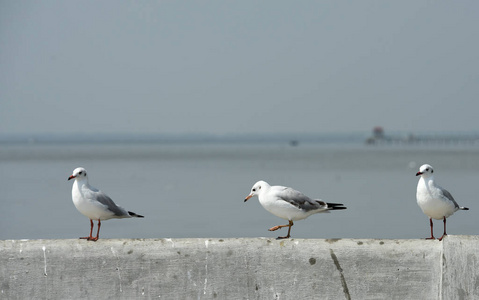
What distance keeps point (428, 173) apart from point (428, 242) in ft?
3.47

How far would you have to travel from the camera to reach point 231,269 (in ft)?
17.5

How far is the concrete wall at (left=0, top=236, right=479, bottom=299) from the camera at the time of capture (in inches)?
A: 207

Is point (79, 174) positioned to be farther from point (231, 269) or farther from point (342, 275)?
point (342, 275)

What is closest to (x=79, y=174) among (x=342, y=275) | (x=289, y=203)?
(x=289, y=203)

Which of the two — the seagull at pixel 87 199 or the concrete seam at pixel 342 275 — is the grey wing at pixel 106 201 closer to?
the seagull at pixel 87 199

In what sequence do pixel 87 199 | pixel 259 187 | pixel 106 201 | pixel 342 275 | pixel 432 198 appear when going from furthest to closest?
1. pixel 259 187
2. pixel 106 201
3. pixel 87 199
4. pixel 432 198
5. pixel 342 275

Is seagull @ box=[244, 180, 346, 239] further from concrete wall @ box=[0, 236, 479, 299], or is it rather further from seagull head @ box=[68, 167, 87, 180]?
seagull head @ box=[68, 167, 87, 180]

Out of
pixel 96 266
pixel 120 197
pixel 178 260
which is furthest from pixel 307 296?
pixel 120 197

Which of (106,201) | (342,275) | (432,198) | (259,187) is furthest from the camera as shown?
(259,187)

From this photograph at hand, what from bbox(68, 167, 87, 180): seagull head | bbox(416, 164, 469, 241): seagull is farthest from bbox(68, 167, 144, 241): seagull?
bbox(416, 164, 469, 241): seagull

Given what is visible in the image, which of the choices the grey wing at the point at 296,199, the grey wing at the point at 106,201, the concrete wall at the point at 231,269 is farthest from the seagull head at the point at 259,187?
the grey wing at the point at 106,201

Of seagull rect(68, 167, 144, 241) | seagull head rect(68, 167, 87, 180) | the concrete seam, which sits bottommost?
the concrete seam

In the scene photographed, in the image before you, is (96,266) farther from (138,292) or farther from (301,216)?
(301,216)

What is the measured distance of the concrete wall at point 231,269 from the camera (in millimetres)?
5250
